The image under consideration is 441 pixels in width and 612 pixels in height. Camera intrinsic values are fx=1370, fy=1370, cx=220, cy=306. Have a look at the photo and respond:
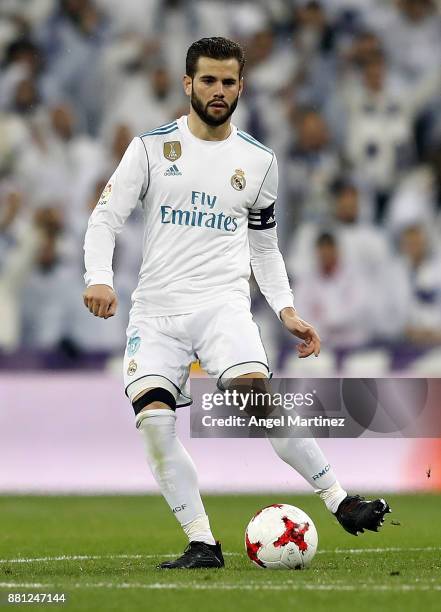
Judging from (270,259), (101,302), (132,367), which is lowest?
(132,367)

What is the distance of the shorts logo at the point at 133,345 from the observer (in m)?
6.03

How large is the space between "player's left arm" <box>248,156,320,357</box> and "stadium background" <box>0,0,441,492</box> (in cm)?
414

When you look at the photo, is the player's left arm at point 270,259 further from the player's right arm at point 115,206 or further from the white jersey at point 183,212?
the player's right arm at point 115,206

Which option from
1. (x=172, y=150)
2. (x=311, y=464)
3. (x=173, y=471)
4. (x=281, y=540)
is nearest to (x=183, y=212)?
(x=172, y=150)

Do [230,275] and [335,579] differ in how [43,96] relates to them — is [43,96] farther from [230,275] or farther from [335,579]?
[335,579]

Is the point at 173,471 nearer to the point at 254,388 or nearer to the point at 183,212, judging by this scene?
the point at 254,388

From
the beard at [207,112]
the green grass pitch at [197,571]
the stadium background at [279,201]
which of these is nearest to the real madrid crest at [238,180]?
the beard at [207,112]

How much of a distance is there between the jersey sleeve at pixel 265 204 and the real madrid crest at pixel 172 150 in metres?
0.42

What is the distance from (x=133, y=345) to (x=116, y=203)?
630 millimetres

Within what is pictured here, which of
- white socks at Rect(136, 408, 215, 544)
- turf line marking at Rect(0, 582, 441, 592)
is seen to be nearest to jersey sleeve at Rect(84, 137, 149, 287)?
white socks at Rect(136, 408, 215, 544)

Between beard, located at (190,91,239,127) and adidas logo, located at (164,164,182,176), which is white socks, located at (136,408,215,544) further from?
beard, located at (190,91,239,127)

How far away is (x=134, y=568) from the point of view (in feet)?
19.9

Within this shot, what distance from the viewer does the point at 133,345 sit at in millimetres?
6059

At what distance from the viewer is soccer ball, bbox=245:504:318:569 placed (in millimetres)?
5770
